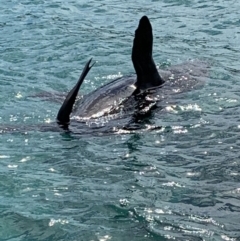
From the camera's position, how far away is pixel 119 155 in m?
6.47

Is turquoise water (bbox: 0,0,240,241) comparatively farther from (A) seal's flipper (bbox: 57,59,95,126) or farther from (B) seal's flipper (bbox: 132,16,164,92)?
(B) seal's flipper (bbox: 132,16,164,92)

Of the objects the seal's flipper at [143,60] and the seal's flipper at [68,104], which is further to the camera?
the seal's flipper at [143,60]

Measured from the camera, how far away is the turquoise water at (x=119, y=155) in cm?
515

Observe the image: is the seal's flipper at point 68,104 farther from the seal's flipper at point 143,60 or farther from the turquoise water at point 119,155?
the seal's flipper at point 143,60

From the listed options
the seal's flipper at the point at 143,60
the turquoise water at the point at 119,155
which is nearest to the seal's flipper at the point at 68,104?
the turquoise water at the point at 119,155

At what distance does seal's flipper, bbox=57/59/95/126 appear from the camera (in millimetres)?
7070

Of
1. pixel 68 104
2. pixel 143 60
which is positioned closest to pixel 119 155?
pixel 68 104

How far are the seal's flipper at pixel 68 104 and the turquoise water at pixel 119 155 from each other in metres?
0.26

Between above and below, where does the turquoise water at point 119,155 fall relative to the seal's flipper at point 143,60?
below

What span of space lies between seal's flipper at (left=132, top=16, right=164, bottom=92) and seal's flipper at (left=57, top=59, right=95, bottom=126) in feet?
3.64

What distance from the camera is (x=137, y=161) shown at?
6.30 meters

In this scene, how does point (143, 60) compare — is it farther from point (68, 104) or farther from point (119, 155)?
point (119, 155)

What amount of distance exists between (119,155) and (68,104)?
989 millimetres

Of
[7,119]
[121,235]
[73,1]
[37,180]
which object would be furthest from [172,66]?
[73,1]
